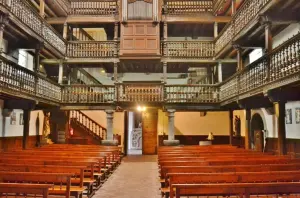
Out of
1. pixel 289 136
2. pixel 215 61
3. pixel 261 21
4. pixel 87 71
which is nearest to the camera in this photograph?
pixel 261 21

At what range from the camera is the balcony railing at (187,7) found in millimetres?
19688

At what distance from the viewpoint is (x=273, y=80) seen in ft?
31.9

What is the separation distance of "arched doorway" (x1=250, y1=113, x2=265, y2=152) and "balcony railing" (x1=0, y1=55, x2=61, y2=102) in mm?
11382

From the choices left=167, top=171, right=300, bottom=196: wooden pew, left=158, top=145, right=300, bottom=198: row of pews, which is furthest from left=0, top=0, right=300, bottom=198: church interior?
left=167, top=171, right=300, bottom=196: wooden pew

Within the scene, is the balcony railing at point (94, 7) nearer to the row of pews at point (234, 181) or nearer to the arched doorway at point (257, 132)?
the arched doorway at point (257, 132)

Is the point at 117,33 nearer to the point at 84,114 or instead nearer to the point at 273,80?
the point at 84,114

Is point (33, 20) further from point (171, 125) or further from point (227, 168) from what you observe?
point (227, 168)

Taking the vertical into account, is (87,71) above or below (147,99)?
above

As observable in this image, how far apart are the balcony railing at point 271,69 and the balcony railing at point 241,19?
6.46 feet

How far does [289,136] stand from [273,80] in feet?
15.1

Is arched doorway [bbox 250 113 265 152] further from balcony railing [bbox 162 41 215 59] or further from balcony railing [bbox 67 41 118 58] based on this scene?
Answer: balcony railing [bbox 67 41 118 58]

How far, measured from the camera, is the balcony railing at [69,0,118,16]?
63.8 ft

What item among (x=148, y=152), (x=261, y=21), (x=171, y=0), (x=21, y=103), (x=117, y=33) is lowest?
(x=148, y=152)

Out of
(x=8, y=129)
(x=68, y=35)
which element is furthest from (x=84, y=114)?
(x=8, y=129)
